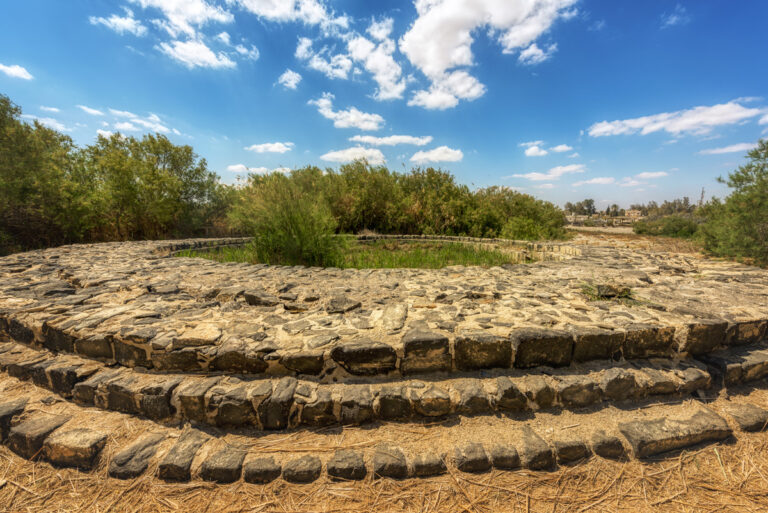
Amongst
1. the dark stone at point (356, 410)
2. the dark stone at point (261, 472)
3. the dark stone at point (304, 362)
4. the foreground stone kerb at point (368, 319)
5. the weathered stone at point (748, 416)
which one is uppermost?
the foreground stone kerb at point (368, 319)

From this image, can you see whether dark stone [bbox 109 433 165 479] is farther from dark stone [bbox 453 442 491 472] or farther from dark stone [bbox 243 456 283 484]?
dark stone [bbox 453 442 491 472]

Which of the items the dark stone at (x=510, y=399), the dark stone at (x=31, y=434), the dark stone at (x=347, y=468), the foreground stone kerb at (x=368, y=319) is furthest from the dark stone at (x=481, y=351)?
the dark stone at (x=31, y=434)

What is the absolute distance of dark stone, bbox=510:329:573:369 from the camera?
2.33m

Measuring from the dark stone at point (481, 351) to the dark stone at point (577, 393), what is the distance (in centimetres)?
39

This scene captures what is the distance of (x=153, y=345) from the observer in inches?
91.7

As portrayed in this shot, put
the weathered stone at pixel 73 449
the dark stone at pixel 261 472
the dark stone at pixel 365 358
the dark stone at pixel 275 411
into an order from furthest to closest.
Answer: the dark stone at pixel 365 358, the dark stone at pixel 275 411, the weathered stone at pixel 73 449, the dark stone at pixel 261 472

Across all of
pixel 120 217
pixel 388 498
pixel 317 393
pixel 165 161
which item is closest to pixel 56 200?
pixel 120 217

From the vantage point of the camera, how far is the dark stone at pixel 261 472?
1674 millimetres

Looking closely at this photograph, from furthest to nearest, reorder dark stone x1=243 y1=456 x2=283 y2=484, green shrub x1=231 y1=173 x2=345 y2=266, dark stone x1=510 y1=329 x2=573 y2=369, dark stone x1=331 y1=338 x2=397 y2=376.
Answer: green shrub x1=231 y1=173 x2=345 y2=266 → dark stone x1=510 y1=329 x2=573 y2=369 → dark stone x1=331 y1=338 x2=397 y2=376 → dark stone x1=243 y1=456 x2=283 y2=484

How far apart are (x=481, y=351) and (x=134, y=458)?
7.86 ft

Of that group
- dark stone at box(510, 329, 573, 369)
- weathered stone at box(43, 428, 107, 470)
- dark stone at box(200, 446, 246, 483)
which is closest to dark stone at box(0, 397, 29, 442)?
weathered stone at box(43, 428, 107, 470)

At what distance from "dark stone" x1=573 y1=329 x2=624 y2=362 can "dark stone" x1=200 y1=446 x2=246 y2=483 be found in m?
2.56

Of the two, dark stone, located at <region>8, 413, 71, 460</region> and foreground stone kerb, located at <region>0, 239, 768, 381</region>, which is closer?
dark stone, located at <region>8, 413, 71, 460</region>

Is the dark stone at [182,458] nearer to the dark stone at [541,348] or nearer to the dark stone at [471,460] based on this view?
the dark stone at [471,460]
